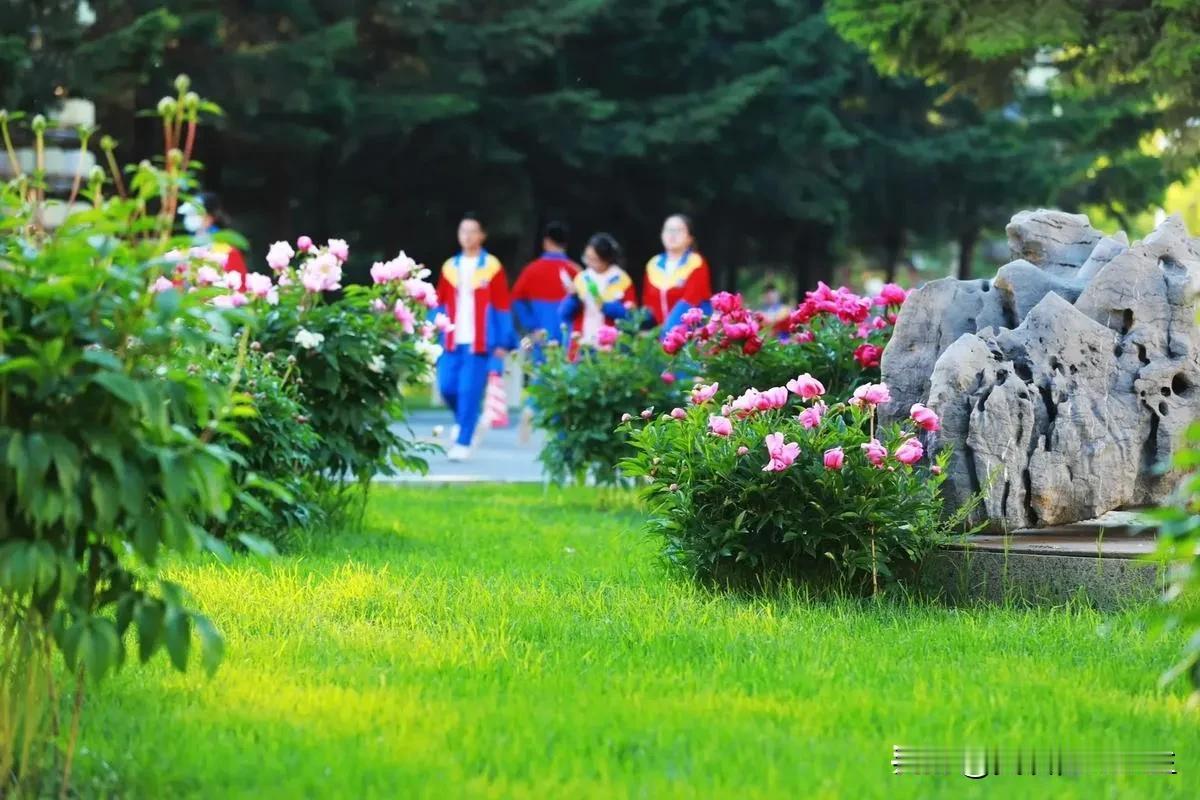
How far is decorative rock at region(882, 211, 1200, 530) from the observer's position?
6449 millimetres

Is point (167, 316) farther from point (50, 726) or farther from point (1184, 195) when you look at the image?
point (1184, 195)

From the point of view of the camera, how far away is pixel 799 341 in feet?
28.6

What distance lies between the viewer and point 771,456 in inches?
235

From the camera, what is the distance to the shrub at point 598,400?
10375 millimetres

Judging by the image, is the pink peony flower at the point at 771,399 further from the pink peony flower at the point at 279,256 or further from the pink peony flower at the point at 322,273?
the pink peony flower at the point at 279,256

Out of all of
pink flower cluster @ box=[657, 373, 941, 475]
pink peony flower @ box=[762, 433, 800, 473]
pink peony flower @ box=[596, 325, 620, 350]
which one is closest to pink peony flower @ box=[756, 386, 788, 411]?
pink flower cluster @ box=[657, 373, 941, 475]

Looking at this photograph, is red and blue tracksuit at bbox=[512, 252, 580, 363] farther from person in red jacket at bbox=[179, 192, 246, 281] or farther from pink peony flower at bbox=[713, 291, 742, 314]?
pink peony flower at bbox=[713, 291, 742, 314]

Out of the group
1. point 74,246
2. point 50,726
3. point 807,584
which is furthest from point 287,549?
point 74,246

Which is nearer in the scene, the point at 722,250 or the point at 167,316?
the point at 167,316

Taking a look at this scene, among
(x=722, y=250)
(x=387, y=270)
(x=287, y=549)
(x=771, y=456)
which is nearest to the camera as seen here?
(x=771, y=456)

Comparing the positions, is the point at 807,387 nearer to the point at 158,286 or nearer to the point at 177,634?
the point at 158,286

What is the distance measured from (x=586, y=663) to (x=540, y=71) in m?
21.4

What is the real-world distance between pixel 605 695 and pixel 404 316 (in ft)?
14.1

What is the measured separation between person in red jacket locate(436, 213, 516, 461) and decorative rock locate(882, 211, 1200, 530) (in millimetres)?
7608
